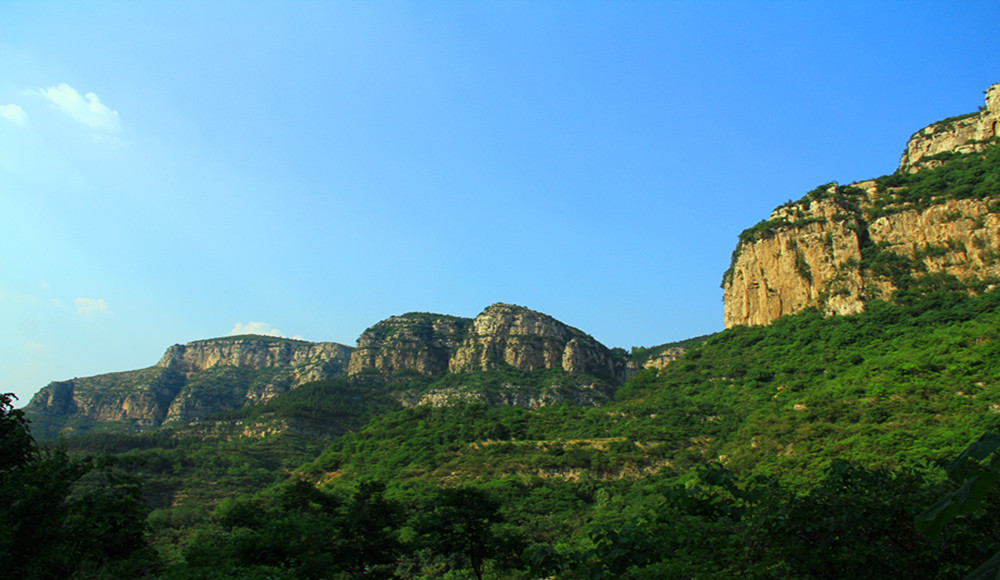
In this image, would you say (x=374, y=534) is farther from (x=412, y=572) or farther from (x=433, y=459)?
(x=433, y=459)

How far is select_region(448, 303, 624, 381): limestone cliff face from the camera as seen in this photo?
380 feet

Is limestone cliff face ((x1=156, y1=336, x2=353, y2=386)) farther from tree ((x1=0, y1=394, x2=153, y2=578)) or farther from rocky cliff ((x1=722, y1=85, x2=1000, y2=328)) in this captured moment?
tree ((x1=0, y1=394, x2=153, y2=578))

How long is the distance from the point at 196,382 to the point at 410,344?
60484 millimetres

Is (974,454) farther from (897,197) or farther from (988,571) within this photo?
(897,197)

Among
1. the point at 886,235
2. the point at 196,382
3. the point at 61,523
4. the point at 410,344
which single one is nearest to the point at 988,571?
the point at 61,523

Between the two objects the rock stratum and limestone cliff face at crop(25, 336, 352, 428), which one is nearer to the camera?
the rock stratum

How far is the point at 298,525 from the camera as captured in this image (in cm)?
1775

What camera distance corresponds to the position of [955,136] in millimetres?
77375

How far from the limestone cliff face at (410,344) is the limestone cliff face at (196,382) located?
25.0 m

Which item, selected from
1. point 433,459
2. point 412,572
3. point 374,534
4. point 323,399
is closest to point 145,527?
point 374,534

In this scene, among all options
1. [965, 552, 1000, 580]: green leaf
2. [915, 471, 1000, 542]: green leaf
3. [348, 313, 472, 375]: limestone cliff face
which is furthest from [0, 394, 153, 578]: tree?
[348, 313, 472, 375]: limestone cliff face

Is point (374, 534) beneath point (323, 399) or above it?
beneath

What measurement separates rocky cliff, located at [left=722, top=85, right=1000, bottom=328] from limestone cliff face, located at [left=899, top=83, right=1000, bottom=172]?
5.5 inches

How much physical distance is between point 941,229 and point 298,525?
7225 centimetres
